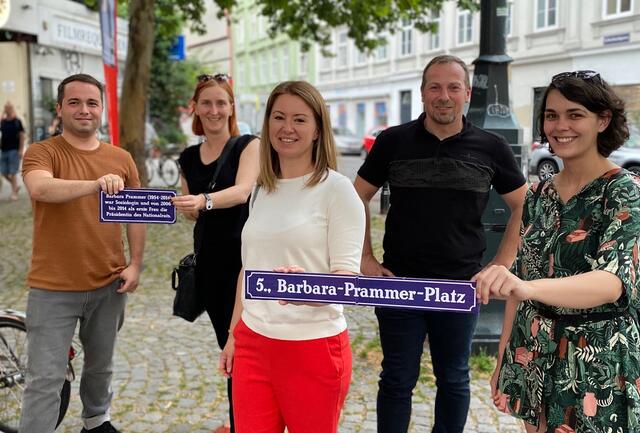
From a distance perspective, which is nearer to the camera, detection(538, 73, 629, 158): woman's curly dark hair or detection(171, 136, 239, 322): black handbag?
detection(538, 73, 629, 158): woman's curly dark hair

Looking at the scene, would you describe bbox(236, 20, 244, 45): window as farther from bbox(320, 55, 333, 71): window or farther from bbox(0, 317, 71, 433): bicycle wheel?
bbox(0, 317, 71, 433): bicycle wheel

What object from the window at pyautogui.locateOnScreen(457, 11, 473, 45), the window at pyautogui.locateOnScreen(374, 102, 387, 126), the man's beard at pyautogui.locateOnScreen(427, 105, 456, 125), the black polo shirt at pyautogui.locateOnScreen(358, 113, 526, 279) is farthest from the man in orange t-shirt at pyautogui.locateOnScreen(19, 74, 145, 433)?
the window at pyautogui.locateOnScreen(374, 102, 387, 126)

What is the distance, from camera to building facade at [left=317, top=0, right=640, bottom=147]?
5839mm

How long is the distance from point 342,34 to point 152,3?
116 feet

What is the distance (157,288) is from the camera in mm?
7215

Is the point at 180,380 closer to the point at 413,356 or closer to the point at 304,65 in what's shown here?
the point at 413,356

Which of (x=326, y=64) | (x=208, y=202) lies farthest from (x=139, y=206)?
(x=326, y=64)

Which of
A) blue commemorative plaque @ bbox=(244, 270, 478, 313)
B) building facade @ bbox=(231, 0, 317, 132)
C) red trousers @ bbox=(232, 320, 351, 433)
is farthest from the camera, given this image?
building facade @ bbox=(231, 0, 317, 132)

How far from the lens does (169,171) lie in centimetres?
1733

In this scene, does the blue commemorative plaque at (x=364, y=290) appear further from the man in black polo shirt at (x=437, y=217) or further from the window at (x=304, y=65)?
the window at (x=304, y=65)

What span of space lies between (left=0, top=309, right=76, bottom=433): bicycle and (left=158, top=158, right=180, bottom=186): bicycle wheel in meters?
13.6

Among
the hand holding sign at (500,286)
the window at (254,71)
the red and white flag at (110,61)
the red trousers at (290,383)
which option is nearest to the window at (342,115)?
the window at (254,71)

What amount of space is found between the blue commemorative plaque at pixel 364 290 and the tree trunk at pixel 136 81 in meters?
9.74

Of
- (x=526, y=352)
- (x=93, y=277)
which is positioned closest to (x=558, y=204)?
(x=526, y=352)
